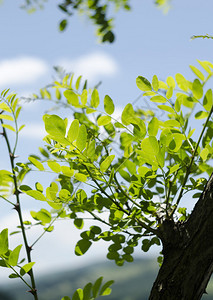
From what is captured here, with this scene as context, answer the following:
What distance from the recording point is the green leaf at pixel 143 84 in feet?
1.92

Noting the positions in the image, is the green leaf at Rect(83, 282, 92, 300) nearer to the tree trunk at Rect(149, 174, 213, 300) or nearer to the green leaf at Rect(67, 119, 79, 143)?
the tree trunk at Rect(149, 174, 213, 300)

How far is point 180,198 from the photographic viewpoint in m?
0.63

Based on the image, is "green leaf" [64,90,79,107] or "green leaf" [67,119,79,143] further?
"green leaf" [64,90,79,107]

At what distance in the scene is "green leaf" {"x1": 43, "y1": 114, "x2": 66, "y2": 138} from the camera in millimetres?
495

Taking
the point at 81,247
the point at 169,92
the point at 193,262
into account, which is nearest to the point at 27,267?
the point at 81,247

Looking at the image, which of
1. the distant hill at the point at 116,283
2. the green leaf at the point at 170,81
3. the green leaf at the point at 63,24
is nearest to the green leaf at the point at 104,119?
the green leaf at the point at 170,81

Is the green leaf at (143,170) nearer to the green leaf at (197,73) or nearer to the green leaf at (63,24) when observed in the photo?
the green leaf at (197,73)

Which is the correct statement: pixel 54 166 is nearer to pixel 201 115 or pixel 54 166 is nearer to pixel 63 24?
pixel 201 115

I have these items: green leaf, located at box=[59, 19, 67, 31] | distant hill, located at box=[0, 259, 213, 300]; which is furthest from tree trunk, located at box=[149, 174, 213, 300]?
distant hill, located at box=[0, 259, 213, 300]

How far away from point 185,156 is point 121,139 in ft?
0.45

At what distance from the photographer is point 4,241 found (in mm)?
548

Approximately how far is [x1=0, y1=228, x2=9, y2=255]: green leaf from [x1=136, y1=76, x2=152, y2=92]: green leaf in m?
0.29

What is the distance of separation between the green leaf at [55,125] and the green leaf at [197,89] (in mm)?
225

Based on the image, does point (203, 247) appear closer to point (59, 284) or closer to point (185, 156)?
point (185, 156)
